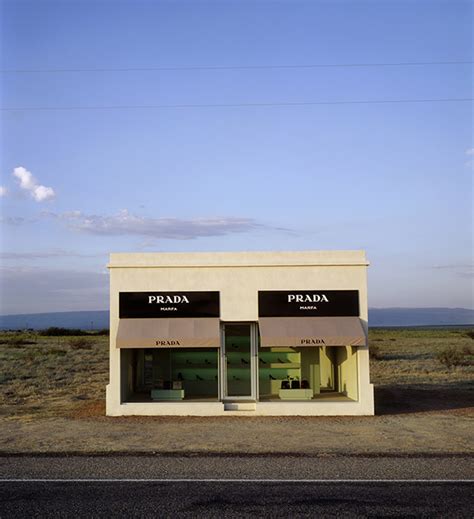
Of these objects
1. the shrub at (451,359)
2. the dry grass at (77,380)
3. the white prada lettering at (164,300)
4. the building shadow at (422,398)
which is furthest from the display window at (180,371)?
the shrub at (451,359)

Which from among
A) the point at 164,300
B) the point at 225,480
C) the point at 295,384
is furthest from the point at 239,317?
the point at 225,480

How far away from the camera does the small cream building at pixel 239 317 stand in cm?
1934

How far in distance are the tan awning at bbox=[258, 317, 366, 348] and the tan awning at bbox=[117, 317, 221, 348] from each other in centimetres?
150

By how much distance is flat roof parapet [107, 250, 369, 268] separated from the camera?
1973cm

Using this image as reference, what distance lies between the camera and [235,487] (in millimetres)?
10656

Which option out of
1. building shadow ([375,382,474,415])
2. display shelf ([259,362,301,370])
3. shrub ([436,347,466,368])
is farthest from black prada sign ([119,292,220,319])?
shrub ([436,347,466,368])

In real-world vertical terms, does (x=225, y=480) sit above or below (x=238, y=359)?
below

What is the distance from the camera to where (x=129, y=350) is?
21.0 meters

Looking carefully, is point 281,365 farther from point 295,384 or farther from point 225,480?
point 225,480

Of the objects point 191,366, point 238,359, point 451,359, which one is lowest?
point 451,359

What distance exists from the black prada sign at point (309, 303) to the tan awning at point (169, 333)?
1660 millimetres

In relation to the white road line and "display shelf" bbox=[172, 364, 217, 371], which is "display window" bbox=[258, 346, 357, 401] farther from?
the white road line

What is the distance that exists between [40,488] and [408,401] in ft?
50.0

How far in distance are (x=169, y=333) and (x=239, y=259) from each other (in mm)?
2984
